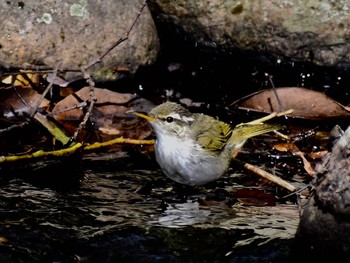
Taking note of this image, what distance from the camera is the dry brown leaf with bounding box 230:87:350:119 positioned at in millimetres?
7922

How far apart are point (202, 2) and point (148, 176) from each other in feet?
7.19

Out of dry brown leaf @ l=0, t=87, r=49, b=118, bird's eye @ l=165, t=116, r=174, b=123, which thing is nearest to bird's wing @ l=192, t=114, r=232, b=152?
bird's eye @ l=165, t=116, r=174, b=123

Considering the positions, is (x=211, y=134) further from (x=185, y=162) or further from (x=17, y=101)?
(x=17, y=101)

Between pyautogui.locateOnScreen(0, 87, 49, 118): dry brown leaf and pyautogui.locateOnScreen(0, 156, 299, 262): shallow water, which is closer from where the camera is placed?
pyautogui.locateOnScreen(0, 156, 299, 262): shallow water

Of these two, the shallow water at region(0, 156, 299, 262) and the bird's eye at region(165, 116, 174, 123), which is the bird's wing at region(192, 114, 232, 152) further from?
the shallow water at region(0, 156, 299, 262)

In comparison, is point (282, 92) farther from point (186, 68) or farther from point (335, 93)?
point (186, 68)

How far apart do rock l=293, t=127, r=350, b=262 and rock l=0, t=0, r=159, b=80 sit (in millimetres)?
3872

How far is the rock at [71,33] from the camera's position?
7.85 meters

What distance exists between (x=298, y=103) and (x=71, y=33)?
241 centimetres

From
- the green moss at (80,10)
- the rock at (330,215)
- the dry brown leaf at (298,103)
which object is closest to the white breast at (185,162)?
the dry brown leaf at (298,103)

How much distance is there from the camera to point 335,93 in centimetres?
852

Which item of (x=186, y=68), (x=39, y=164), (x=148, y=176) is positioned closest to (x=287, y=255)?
(x=148, y=176)

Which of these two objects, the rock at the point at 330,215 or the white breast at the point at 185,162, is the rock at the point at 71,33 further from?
the rock at the point at 330,215

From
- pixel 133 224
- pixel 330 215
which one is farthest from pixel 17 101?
pixel 330 215
